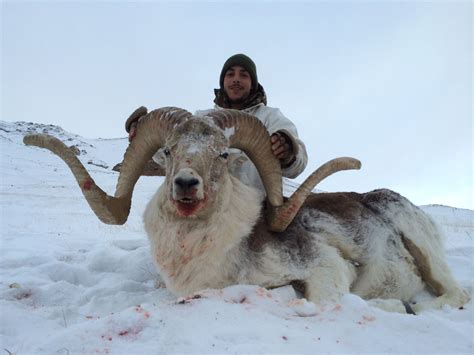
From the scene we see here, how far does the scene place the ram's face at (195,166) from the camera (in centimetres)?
418

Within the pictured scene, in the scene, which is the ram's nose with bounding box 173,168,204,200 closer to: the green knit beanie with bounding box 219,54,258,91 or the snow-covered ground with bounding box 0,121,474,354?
the snow-covered ground with bounding box 0,121,474,354

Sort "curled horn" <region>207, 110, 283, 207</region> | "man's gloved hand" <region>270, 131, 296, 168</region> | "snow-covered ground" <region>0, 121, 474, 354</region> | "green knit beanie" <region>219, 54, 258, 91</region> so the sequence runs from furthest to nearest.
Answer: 1. "green knit beanie" <region>219, 54, 258, 91</region>
2. "man's gloved hand" <region>270, 131, 296, 168</region>
3. "curled horn" <region>207, 110, 283, 207</region>
4. "snow-covered ground" <region>0, 121, 474, 354</region>

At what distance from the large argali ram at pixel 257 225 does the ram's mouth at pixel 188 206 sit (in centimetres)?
1

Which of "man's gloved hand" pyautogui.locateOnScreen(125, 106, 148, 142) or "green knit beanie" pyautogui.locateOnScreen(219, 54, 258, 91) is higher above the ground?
"green knit beanie" pyautogui.locateOnScreen(219, 54, 258, 91)

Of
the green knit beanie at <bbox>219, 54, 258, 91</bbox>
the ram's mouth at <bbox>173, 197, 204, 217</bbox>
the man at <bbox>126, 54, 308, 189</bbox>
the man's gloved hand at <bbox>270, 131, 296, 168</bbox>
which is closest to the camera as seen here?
the ram's mouth at <bbox>173, 197, 204, 217</bbox>

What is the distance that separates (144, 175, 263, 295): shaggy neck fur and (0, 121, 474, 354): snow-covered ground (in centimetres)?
32

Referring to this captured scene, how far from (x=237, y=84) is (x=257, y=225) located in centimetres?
331

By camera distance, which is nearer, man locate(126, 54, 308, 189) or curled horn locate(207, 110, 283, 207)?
curled horn locate(207, 110, 283, 207)

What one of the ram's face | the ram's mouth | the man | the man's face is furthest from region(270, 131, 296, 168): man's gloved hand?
the man's face

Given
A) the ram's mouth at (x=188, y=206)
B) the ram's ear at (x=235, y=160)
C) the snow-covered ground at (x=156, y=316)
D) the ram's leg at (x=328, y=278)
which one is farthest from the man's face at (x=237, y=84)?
the ram's mouth at (x=188, y=206)

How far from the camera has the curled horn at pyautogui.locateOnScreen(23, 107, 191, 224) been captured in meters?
5.09

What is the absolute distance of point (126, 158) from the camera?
224 inches

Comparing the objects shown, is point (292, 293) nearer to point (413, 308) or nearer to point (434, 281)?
point (413, 308)

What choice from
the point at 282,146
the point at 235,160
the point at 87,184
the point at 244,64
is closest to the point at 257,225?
the point at 235,160
